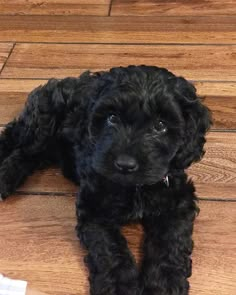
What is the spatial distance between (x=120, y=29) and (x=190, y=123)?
1332mm

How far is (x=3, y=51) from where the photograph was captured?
245cm

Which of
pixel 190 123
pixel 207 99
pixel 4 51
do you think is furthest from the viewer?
pixel 4 51

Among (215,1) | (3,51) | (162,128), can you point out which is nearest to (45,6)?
(3,51)

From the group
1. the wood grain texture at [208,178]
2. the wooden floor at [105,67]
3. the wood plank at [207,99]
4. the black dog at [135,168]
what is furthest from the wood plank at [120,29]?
the black dog at [135,168]

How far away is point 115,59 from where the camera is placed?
2361mm

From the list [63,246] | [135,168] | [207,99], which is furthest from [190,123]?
[207,99]

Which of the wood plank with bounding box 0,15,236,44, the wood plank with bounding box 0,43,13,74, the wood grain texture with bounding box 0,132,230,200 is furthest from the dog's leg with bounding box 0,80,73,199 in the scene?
the wood plank with bounding box 0,15,236,44

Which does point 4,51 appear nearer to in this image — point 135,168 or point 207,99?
point 207,99

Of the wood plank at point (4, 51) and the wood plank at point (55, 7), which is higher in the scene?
the wood plank at point (55, 7)

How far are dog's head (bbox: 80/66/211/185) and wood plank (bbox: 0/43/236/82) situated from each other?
915 millimetres

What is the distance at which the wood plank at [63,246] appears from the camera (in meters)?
1.45

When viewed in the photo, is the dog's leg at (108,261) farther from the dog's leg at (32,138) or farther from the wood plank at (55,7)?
the wood plank at (55,7)

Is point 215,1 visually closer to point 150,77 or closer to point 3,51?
point 3,51

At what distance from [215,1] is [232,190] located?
1439mm
